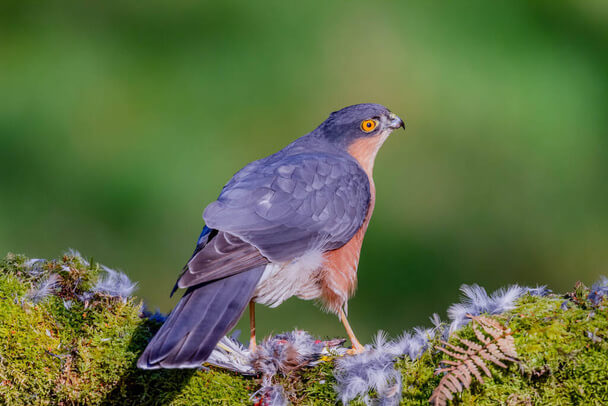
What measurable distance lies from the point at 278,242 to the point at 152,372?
0.86 metres

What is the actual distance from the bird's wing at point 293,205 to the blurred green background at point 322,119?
2585 millimetres

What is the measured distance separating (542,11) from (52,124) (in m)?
5.98

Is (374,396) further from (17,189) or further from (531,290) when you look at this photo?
(17,189)

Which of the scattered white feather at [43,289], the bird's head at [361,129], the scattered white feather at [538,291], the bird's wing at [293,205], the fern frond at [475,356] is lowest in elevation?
the fern frond at [475,356]

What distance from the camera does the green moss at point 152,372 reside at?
2.04 metres

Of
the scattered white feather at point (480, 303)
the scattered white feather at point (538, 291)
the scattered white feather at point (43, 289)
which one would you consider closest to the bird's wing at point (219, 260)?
the scattered white feather at point (43, 289)

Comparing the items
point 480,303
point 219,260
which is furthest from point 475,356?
point 219,260

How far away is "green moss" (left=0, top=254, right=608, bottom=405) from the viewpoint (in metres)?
2.04

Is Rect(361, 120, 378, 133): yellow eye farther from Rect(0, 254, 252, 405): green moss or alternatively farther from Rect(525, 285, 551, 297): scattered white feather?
Rect(0, 254, 252, 405): green moss

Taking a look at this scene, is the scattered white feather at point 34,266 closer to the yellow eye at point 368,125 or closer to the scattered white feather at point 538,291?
the scattered white feather at point 538,291

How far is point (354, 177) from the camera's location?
375 cm

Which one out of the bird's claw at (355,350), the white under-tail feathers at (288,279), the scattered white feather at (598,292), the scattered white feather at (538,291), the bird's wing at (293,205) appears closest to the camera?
the scattered white feather at (598,292)

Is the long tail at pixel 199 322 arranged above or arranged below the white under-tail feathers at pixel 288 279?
below

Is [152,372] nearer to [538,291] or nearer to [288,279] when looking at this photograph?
[288,279]
